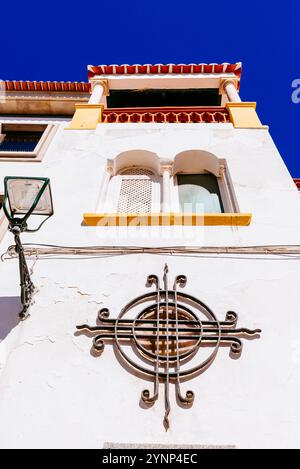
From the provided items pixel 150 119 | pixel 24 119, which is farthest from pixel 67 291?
pixel 24 119

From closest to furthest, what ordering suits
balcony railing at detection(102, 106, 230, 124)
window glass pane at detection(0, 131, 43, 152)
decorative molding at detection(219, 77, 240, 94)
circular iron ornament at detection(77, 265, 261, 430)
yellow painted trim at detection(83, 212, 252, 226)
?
circular iron ornament at detection(77, 265, 261, 430) < yellow painted trim at detection(83, 212, 252, 226) < balcony railing at detection(102, 106, 230, 124) < window glass pane at detection(0, 131, 43, 152) < decorative molding at detection(219, 77, 240, 94)

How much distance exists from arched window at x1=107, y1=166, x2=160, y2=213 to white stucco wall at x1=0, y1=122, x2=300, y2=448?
42 centimetres

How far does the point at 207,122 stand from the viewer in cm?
726

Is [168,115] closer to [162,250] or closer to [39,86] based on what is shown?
[162,250]

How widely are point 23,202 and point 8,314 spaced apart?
1034 millimetres

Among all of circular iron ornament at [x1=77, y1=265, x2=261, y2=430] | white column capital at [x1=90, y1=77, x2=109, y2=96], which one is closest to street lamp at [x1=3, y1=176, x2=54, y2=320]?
circular iron ornament at [x1=77, y1=265, x2=261, y2=430]

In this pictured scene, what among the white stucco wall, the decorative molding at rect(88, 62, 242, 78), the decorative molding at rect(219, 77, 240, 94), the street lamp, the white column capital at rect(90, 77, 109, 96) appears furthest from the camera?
the decorative molding at rect(88, 62, 242, 78)

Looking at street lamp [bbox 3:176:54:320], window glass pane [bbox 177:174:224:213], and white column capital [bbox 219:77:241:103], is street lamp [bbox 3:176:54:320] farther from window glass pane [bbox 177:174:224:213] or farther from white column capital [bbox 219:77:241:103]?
white column capital [bbox 219:77:241:103]

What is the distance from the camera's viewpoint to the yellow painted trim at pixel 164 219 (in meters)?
4.53

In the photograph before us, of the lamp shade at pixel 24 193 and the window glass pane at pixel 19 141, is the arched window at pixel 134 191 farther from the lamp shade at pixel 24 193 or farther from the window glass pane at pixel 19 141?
the window glass pane at pixel 19 141

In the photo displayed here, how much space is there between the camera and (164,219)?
15.1 ft

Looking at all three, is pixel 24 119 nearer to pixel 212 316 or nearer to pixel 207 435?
pixel 212 316

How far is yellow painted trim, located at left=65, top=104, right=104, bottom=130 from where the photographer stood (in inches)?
272

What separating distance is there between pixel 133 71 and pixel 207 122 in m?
3.77
